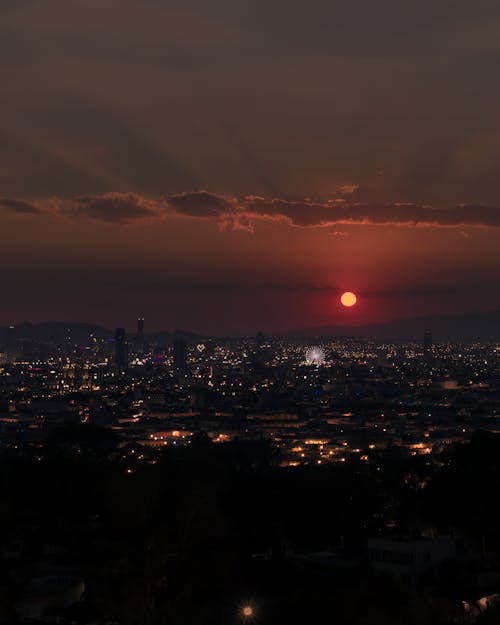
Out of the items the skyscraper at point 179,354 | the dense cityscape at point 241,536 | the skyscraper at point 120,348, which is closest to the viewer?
the dense cityscape at point 241,536

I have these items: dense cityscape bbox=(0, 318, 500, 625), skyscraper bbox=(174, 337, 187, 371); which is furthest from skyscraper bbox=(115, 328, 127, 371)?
dense cityscape bbox=(0, 318, 500, 625)

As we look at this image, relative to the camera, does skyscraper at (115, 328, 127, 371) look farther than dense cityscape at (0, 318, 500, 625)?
Yes

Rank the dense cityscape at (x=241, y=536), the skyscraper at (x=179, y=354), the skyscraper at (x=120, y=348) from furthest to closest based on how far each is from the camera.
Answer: the skyscraper at (x=120, y=348)
the skyscraper at (x=179, y=354)
the dense cityscape at (x=241, y=536)

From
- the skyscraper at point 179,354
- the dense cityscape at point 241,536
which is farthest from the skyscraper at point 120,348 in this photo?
the dense cityscape at point 241,536

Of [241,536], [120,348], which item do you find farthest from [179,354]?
[241,536]

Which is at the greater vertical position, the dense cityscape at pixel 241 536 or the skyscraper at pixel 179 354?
the skyscraper at pixel 179 354

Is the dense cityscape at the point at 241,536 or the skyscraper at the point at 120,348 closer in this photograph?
the dense cityscape at the point at 241,536

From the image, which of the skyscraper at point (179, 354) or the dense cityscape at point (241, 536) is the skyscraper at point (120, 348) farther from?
the dense cityscape at point (241, 536)

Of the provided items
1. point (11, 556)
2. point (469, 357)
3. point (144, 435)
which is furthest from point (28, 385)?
point (11, 556)

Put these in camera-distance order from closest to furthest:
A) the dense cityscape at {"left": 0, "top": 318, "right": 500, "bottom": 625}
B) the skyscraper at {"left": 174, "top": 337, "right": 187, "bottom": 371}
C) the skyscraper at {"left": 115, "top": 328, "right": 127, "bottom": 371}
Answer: the dense cityscape at {"left": 0, "top": 318, "right": 500, "bottom": 625} < the skyscraper at {"left": 174, "top": 337, "right": 187, "bottom": 371} < the skyscraper at {"left": 115, "top": 328, "right": 127, "bottom": 371}

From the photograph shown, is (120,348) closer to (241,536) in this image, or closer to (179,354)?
(179,354)

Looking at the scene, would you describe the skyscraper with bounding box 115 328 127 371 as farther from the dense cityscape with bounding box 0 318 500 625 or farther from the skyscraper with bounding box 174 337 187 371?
the dense cityscape with bounding box 0 318 500 625
